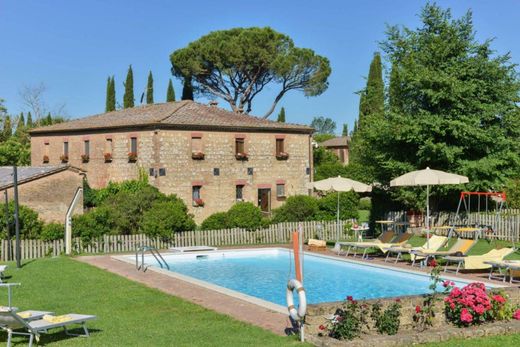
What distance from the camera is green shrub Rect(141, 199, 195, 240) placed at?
75.5 feet

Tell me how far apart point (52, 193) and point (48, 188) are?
287 millimetres

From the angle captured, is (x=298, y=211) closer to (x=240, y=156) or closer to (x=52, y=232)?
(x=240, y=156)

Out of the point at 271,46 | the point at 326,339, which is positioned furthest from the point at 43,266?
the point at 271,46

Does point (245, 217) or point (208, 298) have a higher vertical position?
point (245, 217)

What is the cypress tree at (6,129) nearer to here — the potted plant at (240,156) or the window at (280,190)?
the potted plant at (240,156)

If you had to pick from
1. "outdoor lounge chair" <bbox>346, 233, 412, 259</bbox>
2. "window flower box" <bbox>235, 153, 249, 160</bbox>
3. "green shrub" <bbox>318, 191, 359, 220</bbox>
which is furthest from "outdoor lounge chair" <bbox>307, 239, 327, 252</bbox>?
"window flower box" <bbox>235, 153, 249, 160</bbox>

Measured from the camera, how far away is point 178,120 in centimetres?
3312

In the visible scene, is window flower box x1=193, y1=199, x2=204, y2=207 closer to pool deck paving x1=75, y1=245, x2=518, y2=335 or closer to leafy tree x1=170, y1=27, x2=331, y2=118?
pool deck paving x1=75, y1=245, x2=518, y2=335

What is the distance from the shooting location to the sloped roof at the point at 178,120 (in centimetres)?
3319

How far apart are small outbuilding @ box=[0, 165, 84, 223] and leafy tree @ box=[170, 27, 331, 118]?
2607 centimetres

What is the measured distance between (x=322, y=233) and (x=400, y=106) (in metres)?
7.89

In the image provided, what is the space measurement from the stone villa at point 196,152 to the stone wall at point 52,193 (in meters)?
6.16

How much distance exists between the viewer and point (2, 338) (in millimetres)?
9031

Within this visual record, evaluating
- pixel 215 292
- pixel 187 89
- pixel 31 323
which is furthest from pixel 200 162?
pixel 31 323
